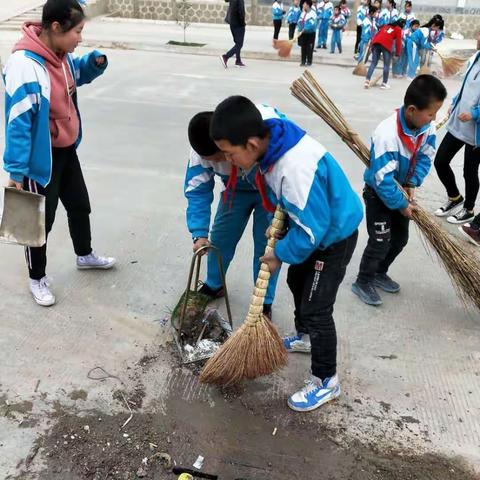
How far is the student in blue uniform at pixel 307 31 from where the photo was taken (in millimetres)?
11121

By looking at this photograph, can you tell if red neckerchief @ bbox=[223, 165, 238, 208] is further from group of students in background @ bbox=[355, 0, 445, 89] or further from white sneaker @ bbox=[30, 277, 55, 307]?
group of students in background @ bbox=[355, 0, 445, 89]

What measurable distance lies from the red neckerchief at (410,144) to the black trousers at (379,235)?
210 mm

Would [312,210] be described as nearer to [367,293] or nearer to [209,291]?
[209,291]

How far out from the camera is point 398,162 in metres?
2.79

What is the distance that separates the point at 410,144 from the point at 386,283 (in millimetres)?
959

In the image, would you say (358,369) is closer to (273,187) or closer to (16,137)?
(273,187)

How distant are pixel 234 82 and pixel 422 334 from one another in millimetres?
6984

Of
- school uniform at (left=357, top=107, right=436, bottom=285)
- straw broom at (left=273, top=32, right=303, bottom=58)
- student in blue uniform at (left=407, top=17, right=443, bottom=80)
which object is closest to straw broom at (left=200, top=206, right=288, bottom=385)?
school uniform at (left=357, top=107, right=436, bottom=285)

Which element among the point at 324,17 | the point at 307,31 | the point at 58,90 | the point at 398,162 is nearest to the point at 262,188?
the point at 398,162

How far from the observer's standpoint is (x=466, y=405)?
239 cm

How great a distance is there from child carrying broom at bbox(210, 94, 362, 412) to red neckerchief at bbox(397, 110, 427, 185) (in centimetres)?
82

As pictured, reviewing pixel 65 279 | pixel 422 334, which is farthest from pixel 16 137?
pixel 422 334

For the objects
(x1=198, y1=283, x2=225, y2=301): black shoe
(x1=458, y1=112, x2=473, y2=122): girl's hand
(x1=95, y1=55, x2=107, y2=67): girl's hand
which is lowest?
(x1=198, y1=283, x2=225, y2=301): black shoe

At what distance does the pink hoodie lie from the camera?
2.45 meters
